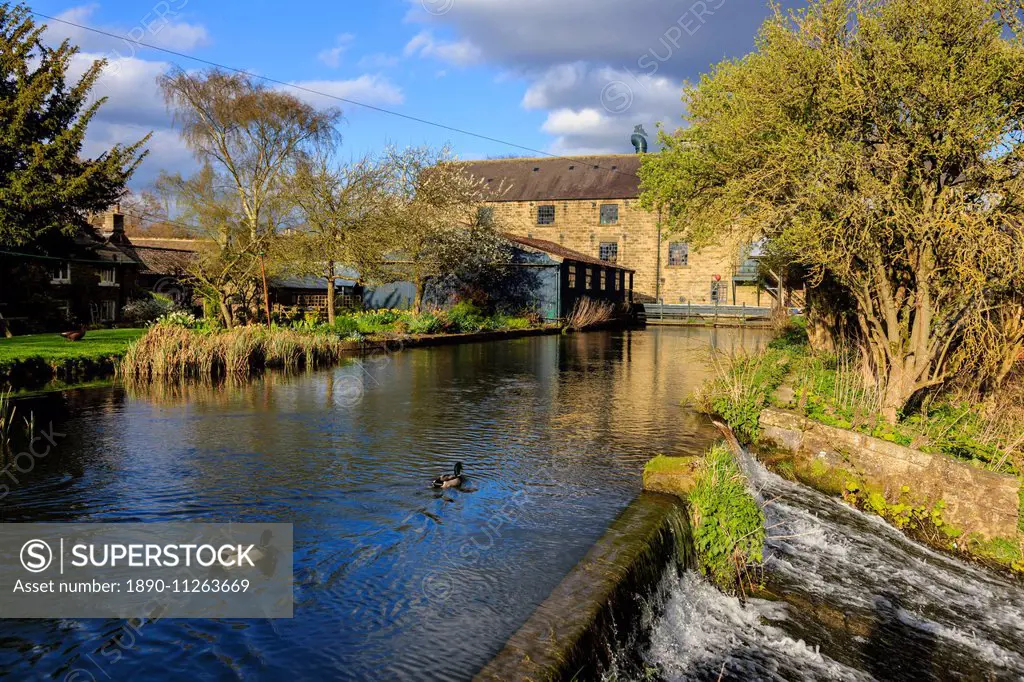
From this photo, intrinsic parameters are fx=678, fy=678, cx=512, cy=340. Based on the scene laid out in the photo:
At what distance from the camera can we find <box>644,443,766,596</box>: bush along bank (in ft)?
22.2

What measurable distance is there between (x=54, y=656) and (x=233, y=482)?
154 inches

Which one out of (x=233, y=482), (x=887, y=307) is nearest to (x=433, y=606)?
Result: (x=233, y=482)

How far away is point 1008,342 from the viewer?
29.3 ft

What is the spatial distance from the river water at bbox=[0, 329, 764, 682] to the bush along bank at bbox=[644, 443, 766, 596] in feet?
3.13

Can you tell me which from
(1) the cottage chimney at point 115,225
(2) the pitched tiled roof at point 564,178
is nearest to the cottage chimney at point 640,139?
(2) the pitched tiled roof at point 564,178

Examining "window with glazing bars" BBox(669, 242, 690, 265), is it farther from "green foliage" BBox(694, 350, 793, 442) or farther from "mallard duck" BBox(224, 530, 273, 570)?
"mallard duck" BBox(224, 530, 273, 570)

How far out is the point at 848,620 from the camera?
615 centimetres

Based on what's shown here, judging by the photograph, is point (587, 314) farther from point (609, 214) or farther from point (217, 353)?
point (217, 353)

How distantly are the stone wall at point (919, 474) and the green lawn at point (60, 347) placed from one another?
625 inches

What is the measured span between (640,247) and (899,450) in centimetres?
4565

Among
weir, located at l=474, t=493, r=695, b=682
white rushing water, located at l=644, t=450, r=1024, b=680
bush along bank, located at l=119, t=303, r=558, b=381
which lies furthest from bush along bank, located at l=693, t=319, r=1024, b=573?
bush along bank, located at l=119, t=303, r=558, b=381

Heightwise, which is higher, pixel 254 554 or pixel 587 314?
pixel 587 314

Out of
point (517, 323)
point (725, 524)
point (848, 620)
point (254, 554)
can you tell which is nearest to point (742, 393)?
point (725, 524)

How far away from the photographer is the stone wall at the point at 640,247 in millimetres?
51188
